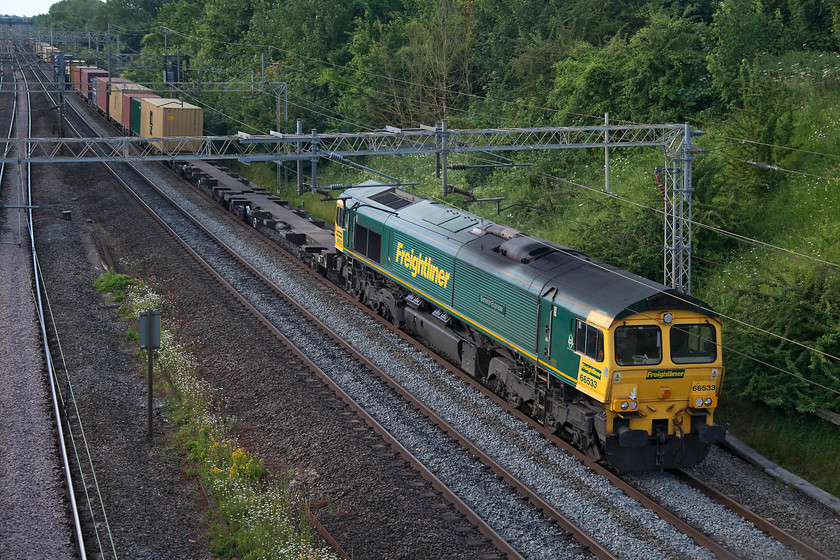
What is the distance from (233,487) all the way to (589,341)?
620cm

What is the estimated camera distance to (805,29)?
A: 36156mm

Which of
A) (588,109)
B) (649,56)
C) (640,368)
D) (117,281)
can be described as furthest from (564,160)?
(640,368)

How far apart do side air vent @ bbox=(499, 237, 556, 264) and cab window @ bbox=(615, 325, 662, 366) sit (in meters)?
3.21

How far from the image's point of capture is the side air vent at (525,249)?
1675 cm

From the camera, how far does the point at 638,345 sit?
14031 mm

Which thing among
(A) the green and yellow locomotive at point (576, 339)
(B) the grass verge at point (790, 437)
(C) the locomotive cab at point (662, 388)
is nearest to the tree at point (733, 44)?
(A) the green and yellow locomotive at point (576, 339)

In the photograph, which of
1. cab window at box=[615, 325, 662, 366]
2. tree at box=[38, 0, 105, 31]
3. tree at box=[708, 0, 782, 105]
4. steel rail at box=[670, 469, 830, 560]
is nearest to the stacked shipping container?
tree at box=[708, 0, 782, 105]

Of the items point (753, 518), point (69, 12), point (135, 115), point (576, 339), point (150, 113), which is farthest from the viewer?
point (69, 12)

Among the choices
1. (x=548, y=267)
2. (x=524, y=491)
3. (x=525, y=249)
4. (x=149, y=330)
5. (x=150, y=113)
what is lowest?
(x=524, y=491)

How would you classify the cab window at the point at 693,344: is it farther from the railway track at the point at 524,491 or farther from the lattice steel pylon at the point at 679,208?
the lattice steel pylon at the point at 679,208

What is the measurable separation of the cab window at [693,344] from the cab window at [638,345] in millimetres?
278

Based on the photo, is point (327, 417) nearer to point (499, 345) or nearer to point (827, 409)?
point (499, 345)

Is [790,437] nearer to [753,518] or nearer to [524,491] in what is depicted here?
[753,518]

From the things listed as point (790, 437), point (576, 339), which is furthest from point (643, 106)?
point (576, 339)
